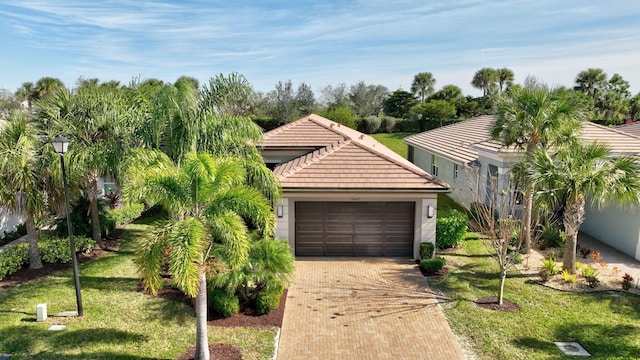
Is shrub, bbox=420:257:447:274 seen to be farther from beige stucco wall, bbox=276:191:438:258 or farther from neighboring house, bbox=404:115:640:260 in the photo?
neighboring house, bbox=404:115:640:260

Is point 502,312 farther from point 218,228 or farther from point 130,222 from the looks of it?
point 130,222

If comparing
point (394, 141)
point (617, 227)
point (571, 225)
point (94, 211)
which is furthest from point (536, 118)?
point (394, 141)

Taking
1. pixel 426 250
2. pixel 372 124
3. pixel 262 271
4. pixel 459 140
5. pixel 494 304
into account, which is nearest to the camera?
pixel 262 271

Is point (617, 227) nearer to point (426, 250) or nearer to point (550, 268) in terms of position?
point (550, 268)

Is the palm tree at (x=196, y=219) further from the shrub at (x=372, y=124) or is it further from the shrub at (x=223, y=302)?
the shrub at (x=372, y=124)

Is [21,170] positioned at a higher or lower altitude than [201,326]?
higher

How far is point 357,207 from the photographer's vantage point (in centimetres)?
1605

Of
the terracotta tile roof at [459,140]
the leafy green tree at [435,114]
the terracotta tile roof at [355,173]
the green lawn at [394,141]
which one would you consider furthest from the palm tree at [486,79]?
the terracotta tile roof at [355,173]

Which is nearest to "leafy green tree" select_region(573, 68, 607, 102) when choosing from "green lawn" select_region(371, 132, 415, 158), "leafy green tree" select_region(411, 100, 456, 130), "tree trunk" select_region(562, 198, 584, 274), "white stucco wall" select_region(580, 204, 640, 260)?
"leafy green tree" select_region(411, 100, 456, 130)

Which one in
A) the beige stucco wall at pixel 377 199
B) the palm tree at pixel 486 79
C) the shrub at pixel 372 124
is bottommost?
the beige stucco wall at pixel 377 199

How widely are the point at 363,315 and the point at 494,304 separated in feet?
12.3

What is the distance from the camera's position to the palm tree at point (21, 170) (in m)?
12.6

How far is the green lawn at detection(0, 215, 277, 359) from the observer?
9.46 meters

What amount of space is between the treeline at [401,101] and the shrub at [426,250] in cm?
2217
